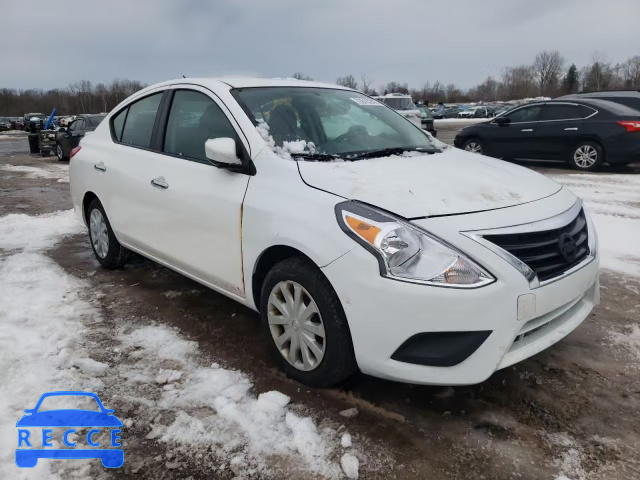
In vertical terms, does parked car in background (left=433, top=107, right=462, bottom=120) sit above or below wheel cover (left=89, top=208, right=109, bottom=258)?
above

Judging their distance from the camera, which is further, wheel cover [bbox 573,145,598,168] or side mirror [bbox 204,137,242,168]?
wheel cover [bbox 573,145,598,168]

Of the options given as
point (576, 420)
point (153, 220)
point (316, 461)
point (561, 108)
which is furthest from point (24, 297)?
point (561, 108)

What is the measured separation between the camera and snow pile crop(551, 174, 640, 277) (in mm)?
4840

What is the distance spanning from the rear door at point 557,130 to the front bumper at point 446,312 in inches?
366

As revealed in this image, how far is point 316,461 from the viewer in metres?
2.20

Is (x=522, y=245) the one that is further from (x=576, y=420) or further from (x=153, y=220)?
(x=153, y=220)

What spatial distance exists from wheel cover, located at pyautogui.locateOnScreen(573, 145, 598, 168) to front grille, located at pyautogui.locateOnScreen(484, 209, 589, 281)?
8.90 m

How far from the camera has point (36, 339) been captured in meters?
3.28

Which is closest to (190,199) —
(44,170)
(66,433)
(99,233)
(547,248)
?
(66,433)

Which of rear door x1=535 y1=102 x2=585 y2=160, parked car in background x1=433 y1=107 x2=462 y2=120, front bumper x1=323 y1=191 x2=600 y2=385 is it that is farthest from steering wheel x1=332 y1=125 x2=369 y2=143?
parked car in background x1=433 y1=107 x2=462 y2=120

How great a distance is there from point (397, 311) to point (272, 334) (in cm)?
92

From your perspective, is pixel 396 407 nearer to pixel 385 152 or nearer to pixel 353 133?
pixel 385 152

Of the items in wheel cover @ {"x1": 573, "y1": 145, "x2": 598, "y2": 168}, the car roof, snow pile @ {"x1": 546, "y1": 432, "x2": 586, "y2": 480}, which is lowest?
snow pile @ {"x1": 546, "y1": 432, "x2": 586, "y2": 480}

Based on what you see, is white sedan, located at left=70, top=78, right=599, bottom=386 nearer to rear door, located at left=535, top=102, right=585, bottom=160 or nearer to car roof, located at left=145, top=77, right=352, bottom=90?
car roof, located at left=145, top=77, right=352, bottom=90
